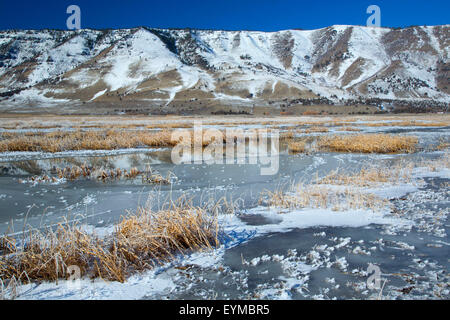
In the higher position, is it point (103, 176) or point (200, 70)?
point (200, 70)

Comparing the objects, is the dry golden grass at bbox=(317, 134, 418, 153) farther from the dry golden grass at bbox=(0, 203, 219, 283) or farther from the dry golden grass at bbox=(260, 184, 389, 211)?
the dry golden grass at bbox=(0, 203, 219, 283)

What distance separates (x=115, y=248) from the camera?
14.2 feet

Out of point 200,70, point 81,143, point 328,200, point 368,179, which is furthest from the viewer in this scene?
point 200,70

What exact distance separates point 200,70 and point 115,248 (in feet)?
470

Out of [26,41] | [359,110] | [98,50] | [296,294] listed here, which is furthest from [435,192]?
[26,41]

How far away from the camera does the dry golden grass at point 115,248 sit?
4.15m

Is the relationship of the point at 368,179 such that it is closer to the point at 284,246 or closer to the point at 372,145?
the point at 284,246

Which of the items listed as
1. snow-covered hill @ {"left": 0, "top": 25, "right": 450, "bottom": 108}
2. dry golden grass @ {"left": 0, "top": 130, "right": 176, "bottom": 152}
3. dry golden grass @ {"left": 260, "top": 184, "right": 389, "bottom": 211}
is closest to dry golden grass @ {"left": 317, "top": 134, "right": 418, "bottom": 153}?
dry golden grass @ {"left": 260, "top": 184, "right": 389, "bottom": 211}

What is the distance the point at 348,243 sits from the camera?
16.7 feet

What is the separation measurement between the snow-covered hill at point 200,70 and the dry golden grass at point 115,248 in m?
76.1

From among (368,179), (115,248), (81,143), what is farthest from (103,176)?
(368,179)

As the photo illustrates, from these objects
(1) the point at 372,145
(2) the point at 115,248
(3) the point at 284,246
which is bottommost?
(3) the point at 284,246
